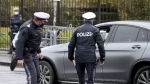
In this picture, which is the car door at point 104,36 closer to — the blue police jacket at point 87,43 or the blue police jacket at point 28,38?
the blue police jacket at point 87,43

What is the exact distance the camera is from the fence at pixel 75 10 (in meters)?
18.5

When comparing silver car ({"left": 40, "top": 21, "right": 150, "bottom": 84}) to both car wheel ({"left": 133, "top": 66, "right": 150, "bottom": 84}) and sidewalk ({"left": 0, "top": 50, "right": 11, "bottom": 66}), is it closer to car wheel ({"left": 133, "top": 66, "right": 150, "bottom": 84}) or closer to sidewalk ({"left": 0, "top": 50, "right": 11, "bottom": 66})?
car wheel ({"left": 133, "top": 66, "right": 150, "bottom": 84})

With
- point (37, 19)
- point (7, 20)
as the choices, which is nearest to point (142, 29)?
point (37, 19)

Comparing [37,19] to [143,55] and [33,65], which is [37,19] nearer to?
[33,65]

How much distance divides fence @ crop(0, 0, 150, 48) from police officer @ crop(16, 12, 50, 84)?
28.8 ft

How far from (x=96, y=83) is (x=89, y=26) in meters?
1.66

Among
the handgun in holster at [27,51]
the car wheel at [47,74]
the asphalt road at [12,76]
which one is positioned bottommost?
the asphalt road at [12,76]

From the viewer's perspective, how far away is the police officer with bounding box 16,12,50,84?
980 cm

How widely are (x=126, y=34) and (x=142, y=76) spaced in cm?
104

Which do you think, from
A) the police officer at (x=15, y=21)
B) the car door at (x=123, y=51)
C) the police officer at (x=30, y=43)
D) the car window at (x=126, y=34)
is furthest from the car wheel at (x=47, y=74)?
the police officer at (x=15, y=21)

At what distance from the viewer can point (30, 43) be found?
9.95 meters

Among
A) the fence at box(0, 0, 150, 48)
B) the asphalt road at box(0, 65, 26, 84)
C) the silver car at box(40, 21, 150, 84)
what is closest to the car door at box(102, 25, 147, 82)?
the silver car at box(40, 21, 150, 84)

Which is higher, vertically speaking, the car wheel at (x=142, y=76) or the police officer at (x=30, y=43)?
the police officer at (x=30, y=43)

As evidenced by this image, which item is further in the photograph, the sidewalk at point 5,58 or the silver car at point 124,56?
the sidewalk at point 5,58
